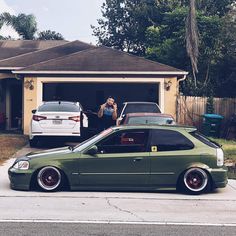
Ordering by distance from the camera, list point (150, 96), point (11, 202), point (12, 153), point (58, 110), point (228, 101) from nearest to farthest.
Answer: point (11, 202)
point (12, 153)
point (58, 110)
point (228, 101)
point (150, 96)

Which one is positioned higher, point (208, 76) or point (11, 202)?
point (208, 76)

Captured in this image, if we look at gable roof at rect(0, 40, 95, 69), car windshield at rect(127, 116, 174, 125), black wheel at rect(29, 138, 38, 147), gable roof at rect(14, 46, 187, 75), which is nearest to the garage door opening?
gable roof at rect(0, 40, 95, 69)

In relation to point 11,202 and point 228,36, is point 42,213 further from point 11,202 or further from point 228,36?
point 228,36

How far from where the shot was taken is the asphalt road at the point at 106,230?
23.6 feet

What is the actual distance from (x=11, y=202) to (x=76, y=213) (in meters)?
1.41

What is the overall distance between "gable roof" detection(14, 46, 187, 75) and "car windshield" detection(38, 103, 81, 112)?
4.52 metres

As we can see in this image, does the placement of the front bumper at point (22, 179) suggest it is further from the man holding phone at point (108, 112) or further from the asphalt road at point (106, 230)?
the man holding phone at point (108, 112)

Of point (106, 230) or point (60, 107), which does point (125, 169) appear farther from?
point (60, 107)

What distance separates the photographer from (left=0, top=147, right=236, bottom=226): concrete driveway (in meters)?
8.09

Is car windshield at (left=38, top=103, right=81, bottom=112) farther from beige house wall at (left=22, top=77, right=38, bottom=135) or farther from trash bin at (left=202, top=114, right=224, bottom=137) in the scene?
trash bin at (left=202, top=114, right=224, bottom=137)

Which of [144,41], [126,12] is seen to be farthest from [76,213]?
[126,12]

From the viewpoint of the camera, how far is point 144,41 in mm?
Answer: 44812

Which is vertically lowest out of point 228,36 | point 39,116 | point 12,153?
point 12,153

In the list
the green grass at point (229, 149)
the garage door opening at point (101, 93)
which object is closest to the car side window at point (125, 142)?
the green grass at point (229, 149)
